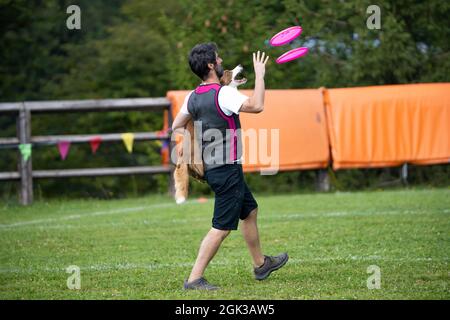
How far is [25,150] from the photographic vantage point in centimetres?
1486

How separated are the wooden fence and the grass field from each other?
42.8 inches

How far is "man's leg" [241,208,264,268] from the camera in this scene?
265 inches

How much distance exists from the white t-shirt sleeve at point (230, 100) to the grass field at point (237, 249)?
52.4 inches

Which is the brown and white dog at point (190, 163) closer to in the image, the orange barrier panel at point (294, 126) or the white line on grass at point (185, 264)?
the white line on grass at point (185, 264)

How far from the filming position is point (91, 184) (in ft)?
83.4

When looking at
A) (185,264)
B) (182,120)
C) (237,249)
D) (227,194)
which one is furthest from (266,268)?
(237,249)

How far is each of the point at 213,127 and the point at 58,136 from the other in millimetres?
9624

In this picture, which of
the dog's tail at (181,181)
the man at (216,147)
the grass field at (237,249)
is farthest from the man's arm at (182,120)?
the grass field at (237,249)

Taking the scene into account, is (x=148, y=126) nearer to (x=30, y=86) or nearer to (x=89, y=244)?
(x=30, y=86)

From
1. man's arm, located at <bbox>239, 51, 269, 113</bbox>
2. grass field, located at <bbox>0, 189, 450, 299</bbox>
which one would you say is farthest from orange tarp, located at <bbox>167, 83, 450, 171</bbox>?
man's arm, located at <bbox>239, 51, 269, 113</bbox>

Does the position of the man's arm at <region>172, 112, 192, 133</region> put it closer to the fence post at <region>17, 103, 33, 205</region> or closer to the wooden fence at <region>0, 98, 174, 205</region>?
the wooden fence at <region>0, 98, 174, 205</region>

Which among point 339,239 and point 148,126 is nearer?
point 339,239
